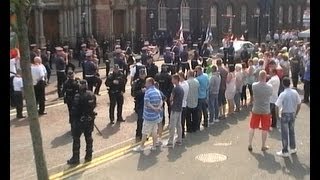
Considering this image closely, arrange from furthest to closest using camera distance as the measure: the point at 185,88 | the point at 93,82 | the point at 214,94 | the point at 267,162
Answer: the point at 93,82, the point at 214,94, the point at 185,88, the point at 267,162

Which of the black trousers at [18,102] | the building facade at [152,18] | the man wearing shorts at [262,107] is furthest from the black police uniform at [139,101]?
the building facade at [152,18]

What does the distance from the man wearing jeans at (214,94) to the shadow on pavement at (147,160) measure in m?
3.17

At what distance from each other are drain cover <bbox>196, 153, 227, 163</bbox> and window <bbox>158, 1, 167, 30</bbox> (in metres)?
33.7

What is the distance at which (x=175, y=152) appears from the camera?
11.7m

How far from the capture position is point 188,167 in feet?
34.5

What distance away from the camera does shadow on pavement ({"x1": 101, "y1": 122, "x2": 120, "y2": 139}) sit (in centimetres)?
1334

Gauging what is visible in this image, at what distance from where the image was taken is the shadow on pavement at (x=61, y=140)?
12383 mm

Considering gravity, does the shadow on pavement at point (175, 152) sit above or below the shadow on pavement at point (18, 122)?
below

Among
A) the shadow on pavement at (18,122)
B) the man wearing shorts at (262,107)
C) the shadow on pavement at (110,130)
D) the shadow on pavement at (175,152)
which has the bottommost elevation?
the shadow on pavement at (175,152)

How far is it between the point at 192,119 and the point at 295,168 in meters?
3.58

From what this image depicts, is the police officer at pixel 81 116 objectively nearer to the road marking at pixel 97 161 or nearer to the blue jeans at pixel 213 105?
the road marking at pixel 97 161

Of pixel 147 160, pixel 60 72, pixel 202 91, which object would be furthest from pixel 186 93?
pixel 60 72

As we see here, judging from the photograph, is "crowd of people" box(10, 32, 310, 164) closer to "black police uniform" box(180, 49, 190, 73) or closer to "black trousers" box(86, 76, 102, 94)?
"black trousers" box(86, 76, 102, 94)

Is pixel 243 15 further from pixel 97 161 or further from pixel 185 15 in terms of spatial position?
pixel 97 161
